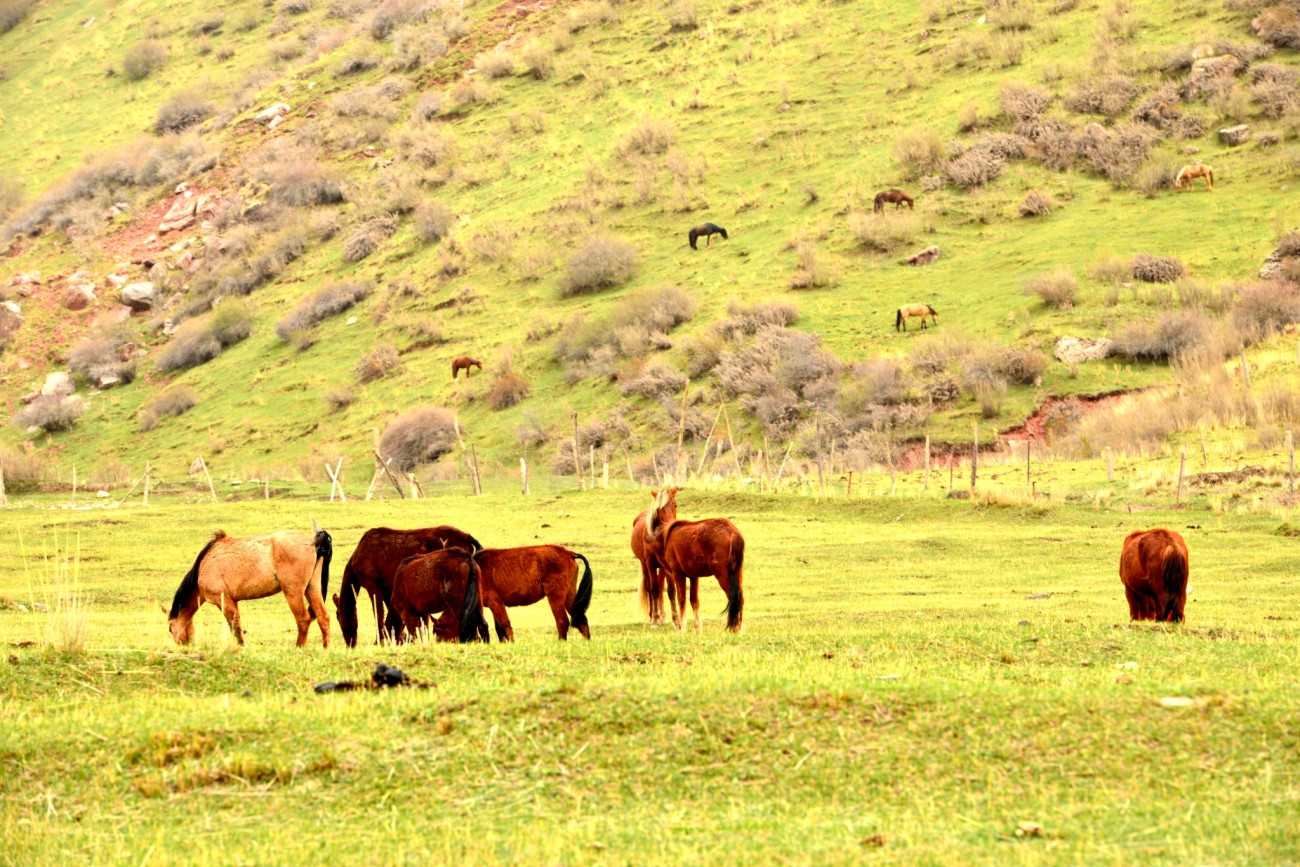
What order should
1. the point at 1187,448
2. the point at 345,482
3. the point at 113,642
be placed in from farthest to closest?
the point at 345,482 < the point at 1187,448 < the point at 113,642

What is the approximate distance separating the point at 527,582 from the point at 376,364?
6151 centimetres

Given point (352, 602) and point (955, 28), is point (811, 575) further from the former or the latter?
point (955, 28)

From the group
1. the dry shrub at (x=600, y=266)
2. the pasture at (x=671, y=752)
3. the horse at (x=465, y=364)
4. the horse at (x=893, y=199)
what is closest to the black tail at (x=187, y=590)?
the pasture at (x=671, y=752)

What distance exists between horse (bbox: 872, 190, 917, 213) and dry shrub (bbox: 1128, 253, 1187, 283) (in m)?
13.9

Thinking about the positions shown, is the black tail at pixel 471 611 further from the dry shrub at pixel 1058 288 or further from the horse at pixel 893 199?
the horse at pixel 893 199

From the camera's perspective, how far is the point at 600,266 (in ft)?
253

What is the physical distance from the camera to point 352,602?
17375 millimetres

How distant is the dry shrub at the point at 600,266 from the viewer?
77250 millimetres

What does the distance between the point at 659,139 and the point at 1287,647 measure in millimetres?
75470

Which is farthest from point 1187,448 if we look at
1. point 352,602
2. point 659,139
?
point 659,139

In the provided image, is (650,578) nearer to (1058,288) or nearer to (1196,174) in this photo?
(1058,288)

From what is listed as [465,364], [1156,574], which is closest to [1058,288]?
[465,364]

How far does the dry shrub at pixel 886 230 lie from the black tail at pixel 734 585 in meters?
53.9

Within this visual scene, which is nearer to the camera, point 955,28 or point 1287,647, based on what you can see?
point 1287,647
